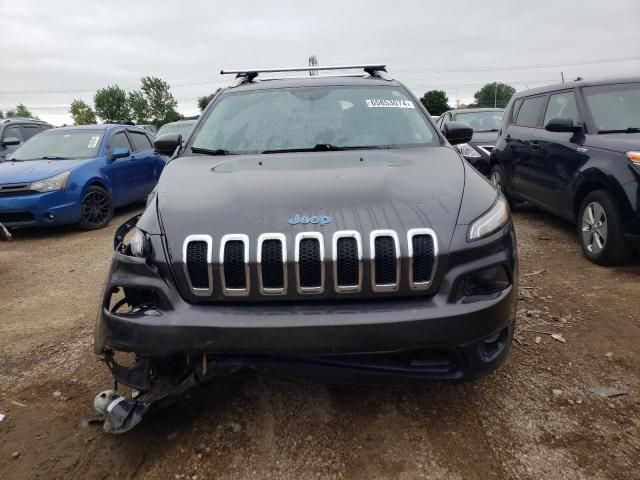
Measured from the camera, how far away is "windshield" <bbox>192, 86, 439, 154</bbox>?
3.13 m

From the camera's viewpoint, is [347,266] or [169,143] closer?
[347,266]

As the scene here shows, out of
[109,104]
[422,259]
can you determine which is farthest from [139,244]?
[109,104]

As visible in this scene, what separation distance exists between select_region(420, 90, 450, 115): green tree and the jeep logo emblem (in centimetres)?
4339

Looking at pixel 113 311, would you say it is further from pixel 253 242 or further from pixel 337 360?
pixel 337 360

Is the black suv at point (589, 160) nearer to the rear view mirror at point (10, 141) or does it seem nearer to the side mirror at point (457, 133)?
the side mirror at point (457, 133)

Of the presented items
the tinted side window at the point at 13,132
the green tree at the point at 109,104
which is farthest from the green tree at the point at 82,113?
the tinted side window at the point at 13,132

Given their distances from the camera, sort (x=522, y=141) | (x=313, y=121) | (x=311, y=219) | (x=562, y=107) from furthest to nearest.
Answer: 1. (x=522, y=141)
2. (x=562, y=107)
3. (x=313, y=121)
4. (x=311, y=219)

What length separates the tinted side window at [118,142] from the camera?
26.1 feet

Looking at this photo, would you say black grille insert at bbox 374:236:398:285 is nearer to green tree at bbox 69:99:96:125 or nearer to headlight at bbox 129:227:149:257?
headlight at bbox 129:227:149:257

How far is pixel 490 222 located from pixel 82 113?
2825 inches

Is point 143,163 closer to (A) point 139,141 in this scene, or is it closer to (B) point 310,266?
(A) point 139,141

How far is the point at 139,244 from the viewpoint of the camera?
7.08 ft

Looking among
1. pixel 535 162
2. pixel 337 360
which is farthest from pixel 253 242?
pixel 535 162

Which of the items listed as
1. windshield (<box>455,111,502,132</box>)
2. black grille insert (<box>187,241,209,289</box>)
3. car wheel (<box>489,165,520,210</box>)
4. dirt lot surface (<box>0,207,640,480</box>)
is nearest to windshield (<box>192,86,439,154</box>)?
black grille insert (<box>187,241,209,289</box>)
